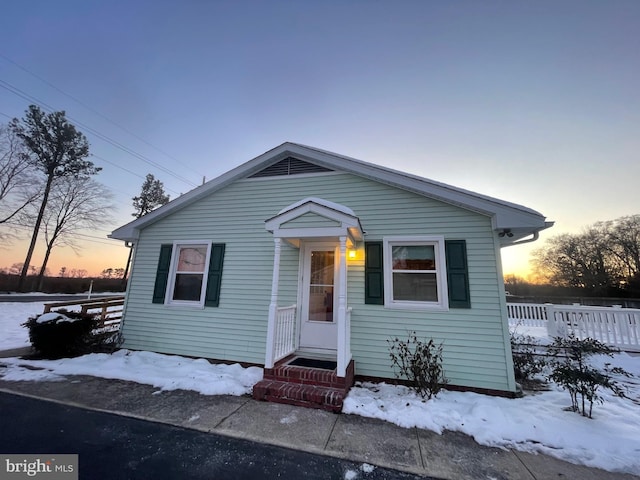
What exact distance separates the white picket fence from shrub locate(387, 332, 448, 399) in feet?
16.6

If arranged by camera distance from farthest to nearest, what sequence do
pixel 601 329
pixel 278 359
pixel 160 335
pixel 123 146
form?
1. pixel 123 146
2. pixel 601 329
3. pixel 160 335
4. pixel 278 359

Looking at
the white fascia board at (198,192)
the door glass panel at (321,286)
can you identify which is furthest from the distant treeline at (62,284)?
the door glass panel at (321,286)

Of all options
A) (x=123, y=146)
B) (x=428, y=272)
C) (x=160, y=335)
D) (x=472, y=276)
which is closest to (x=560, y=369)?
(x=472, y=276)

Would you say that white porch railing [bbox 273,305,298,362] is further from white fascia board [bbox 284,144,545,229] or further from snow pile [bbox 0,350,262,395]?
white fascia board [bbox 284,144,545,229]

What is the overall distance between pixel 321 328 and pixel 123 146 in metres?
16.2

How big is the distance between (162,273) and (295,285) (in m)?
3.53

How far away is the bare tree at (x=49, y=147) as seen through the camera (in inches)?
654

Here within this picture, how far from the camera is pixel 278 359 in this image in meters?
4.30

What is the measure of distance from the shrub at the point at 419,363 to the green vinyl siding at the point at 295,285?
151 millimetres

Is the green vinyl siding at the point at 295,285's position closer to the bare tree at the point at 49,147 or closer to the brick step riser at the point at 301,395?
the brick step riser at the point at 301,395

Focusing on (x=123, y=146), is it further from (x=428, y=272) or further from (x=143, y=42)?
(x=428, y=272)

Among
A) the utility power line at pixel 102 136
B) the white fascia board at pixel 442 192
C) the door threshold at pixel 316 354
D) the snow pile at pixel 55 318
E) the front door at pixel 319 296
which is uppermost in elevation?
the utility power line at pixel 102 136

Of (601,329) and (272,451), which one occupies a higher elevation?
(601,329)

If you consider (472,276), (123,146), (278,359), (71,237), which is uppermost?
(123,146)
